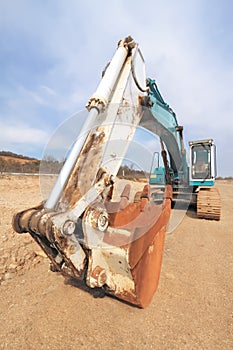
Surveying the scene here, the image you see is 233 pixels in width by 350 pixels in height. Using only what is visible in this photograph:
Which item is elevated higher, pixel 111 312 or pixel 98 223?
pixel 98 223

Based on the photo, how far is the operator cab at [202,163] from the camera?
6949 mm

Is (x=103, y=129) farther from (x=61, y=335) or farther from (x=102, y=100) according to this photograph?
(x=61, y=335)

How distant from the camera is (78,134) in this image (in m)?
1.94

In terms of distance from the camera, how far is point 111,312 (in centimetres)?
204

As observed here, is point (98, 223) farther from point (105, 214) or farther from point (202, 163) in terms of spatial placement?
point (202, 163)

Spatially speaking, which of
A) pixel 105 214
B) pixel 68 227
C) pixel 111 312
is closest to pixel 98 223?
pixel 105 214

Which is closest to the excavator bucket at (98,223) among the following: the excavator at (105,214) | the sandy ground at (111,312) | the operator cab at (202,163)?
the excavator at (105,214)

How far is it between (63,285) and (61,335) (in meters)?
0.70

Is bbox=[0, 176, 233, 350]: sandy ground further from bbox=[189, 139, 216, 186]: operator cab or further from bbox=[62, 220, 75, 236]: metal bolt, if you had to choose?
bbox=[189, 139, 216, 186]: operator cab

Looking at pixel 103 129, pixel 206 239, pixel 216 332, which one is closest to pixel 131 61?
pixel 103 129

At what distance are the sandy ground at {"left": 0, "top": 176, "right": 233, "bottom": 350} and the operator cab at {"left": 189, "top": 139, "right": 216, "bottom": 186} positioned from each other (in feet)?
13.2

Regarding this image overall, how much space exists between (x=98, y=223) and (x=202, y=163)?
6.15m

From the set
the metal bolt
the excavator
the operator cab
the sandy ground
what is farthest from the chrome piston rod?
the operator cab

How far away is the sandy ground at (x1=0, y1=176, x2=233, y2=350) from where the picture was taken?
69.0 inches
